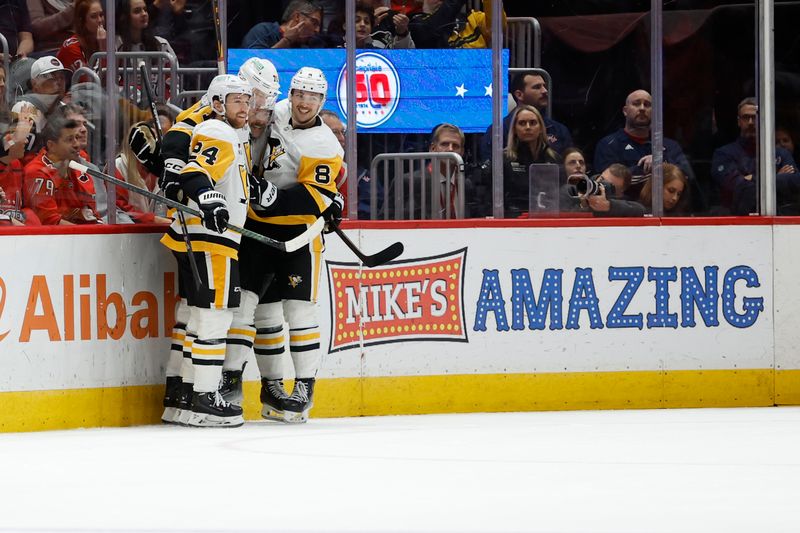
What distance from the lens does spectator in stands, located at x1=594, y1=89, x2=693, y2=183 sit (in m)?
8.05

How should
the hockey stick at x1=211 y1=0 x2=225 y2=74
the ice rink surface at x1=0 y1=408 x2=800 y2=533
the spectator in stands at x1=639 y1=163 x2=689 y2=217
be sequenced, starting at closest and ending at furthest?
1. the ice rink surface at x1=0 y1=408 x2=800 y2=533
2. the hockey stick at x1=211 y1=0 x2=225 y2=74
3. the spectator in stands at x1=639 y1=163 x2=689 y2=217

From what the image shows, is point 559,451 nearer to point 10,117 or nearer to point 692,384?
point 692,384

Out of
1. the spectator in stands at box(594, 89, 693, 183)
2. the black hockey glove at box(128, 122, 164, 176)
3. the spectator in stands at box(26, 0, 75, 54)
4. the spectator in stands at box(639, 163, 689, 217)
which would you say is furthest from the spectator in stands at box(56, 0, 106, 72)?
the spectator in stands at box(639, 163, 689, 217)

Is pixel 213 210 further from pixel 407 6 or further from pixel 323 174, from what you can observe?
pixel 407 6

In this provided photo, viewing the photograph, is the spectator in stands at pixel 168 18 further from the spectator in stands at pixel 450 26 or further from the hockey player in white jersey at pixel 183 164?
the spectator in stands at pixel 450 26

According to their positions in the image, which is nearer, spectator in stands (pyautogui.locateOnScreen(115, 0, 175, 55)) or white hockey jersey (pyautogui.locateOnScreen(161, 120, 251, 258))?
white hockey jersey (pyautogui.locateOnScreen(161, 120, 251, 258))

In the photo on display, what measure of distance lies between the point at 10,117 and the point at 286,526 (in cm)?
311

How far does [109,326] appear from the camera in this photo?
7.11m

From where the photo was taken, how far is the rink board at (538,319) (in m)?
7.61

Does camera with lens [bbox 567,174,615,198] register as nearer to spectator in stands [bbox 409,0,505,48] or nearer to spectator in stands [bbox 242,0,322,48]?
spectator in stands [bbox 409,0,505,48]

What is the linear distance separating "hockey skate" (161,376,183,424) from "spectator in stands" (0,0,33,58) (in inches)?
62.9

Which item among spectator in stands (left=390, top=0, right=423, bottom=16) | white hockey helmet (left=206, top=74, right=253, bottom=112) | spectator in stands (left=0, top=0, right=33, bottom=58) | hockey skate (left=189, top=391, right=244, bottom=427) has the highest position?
spectator in stands (left=390, top=0, right=423, bottom=16)

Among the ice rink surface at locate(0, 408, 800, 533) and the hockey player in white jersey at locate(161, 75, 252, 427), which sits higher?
the hockey player in white jersey at locate(161, 75, 252, 427)

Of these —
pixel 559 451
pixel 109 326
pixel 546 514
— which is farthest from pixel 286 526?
pixel 109 326
